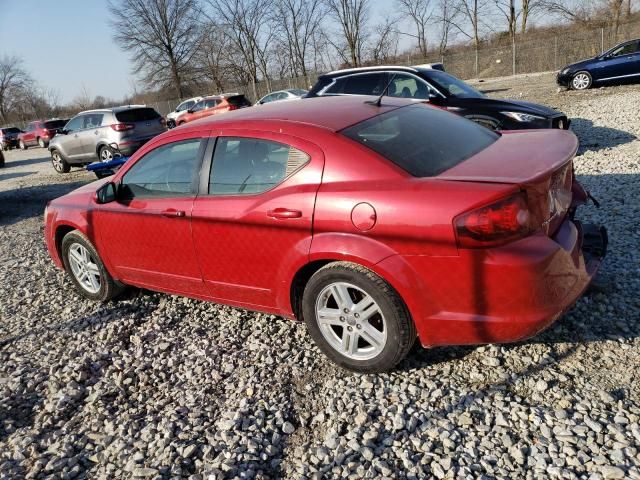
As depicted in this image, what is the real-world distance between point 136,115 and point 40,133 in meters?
18.3

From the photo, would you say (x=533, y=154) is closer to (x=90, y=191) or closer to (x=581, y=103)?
(x=90, y=191)

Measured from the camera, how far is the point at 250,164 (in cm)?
329

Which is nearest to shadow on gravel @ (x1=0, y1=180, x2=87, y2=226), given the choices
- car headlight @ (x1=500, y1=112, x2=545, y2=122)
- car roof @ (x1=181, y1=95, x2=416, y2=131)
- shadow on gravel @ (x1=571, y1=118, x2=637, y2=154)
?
car roof @ (x1=181, y1=95, x2=416, y2=131)

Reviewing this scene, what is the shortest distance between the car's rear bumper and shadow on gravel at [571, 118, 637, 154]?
6.04 meters

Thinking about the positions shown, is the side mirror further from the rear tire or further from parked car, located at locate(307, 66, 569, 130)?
the rear tire

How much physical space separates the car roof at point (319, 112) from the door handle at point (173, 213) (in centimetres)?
64

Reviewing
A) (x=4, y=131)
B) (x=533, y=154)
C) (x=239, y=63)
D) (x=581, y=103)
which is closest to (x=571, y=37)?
(x=581, y=103)

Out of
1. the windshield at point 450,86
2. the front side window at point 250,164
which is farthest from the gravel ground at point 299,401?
the windshield at point 450,86

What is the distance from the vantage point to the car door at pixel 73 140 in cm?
1414

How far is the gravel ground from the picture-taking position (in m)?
2.38

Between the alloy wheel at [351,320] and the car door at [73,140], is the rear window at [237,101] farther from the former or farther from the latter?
the alloy wheel at [351,320]

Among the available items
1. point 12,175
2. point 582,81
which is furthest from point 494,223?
point 12,175

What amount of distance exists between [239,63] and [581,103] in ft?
135

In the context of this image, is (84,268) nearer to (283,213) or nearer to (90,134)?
(283,213)
